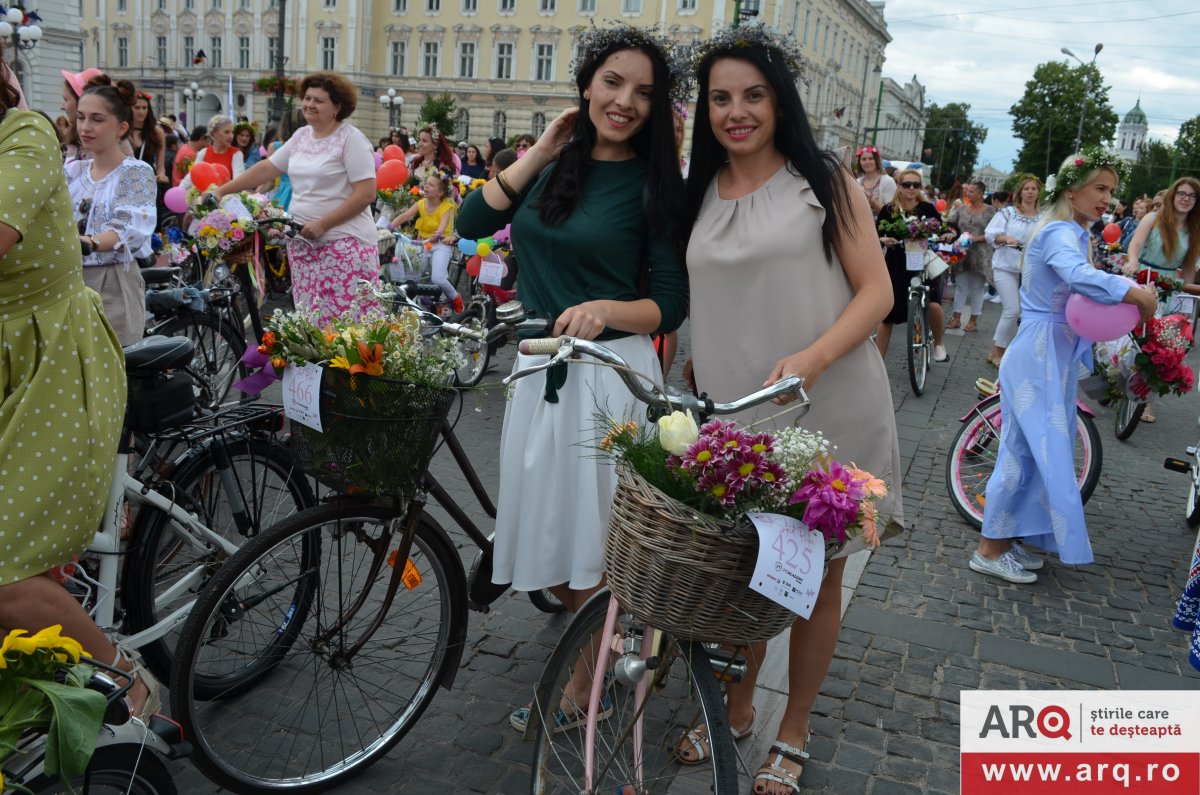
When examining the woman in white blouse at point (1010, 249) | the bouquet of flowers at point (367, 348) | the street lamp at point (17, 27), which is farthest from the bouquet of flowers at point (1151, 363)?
the street lamp at point (17, 27)

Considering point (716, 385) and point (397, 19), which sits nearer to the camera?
point (716, 385)

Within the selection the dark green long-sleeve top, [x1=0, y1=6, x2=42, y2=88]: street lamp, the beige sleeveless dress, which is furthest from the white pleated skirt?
[x1=0, y1=6, x2=42, y2=88]: street lamp

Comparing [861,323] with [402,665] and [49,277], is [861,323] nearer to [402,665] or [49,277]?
[402,665]

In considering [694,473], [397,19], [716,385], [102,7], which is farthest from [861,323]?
[102,7]

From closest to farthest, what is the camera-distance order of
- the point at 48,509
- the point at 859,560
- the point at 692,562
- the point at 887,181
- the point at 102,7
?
the point at 692,562 < the point at 48,509 < the point at 859,560 < the point at 887,181 < the point at 102,7

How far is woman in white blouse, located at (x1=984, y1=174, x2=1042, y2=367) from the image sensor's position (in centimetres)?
1054

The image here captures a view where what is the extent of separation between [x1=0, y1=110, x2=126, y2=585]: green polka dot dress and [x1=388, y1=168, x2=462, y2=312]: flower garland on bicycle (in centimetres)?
Result: 766

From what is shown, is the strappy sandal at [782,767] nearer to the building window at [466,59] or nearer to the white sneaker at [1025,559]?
the white sneaker at [1025,559]

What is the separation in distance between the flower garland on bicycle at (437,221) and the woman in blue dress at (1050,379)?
249 inches

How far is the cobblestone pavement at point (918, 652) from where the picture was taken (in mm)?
3203

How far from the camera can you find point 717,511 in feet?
6.70

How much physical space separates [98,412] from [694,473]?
1.52 metres

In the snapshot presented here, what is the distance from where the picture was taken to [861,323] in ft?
8.97

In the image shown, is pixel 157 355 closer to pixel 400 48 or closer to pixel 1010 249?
pixel 1010 249
